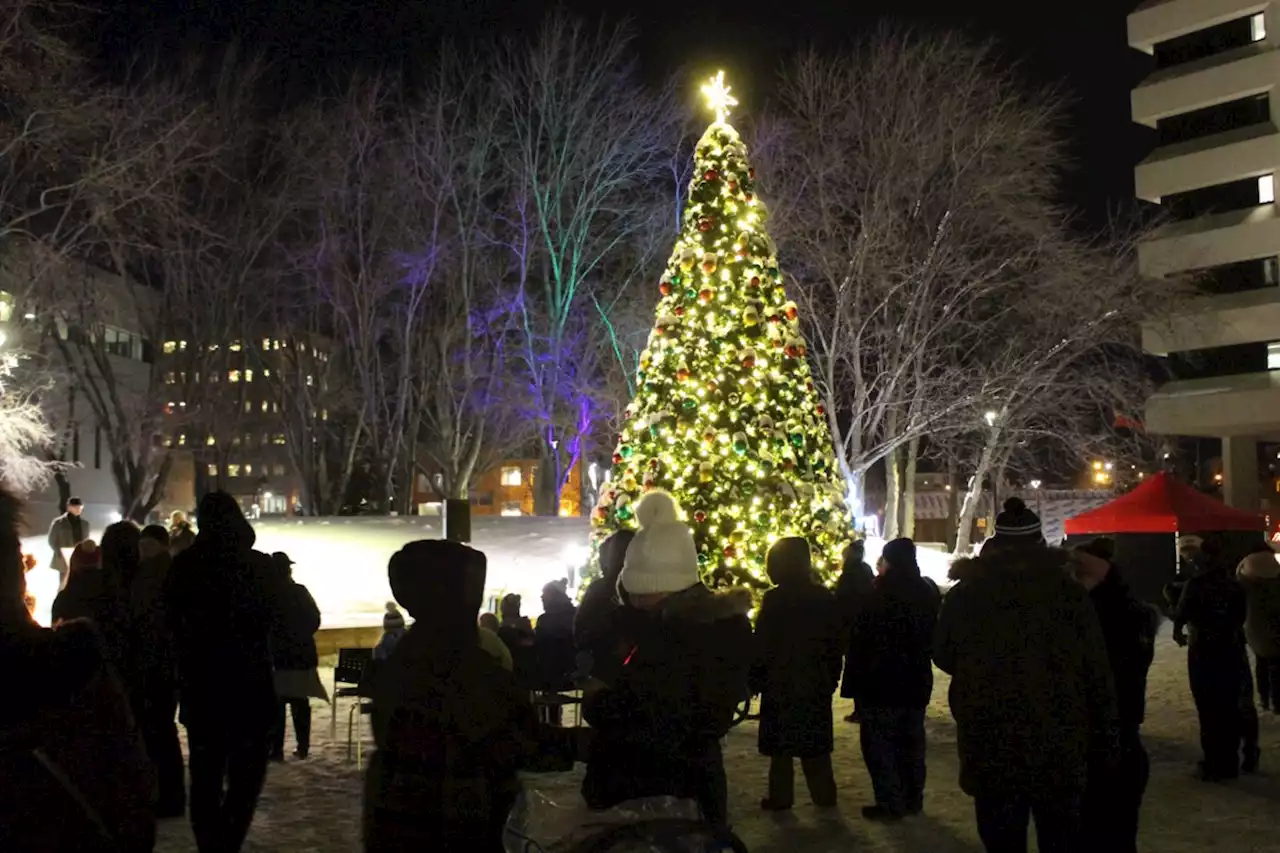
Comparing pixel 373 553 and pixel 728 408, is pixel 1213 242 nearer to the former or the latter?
pixel 373 553

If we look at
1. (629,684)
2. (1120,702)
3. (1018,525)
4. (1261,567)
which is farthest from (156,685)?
(1261,567)

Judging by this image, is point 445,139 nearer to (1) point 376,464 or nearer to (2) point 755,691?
(1) point 376,464

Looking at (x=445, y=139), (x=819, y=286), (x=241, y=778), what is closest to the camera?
(x=241, y=778)

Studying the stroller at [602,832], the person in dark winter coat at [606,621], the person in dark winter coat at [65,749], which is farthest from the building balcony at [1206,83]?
the person in dark winter coat at [65,749]

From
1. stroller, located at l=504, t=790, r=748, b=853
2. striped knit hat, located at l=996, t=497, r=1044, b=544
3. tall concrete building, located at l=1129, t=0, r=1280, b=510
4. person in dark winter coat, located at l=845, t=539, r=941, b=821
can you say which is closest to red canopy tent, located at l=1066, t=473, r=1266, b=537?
person in dark winter coat, located at l=845, t=539, r=941, b=821

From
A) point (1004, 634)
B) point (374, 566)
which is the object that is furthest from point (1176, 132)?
point (1004, 634)

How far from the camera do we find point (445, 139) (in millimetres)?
33125

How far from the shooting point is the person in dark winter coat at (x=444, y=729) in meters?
3.62

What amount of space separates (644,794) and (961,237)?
24.2 meters

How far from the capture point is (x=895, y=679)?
26.9ft

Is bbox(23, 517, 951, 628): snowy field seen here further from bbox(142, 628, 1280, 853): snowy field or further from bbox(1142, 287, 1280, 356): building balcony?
bbox(1142, 287, 1280, 356): building balcony

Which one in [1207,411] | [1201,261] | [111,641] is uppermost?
[1201,261]

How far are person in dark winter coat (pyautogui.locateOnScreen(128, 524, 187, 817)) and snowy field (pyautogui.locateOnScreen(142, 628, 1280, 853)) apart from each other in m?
0.29

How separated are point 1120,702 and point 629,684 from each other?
292 cm
